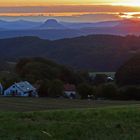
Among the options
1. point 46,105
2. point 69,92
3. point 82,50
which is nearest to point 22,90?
point 69,92

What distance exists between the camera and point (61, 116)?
423 inches

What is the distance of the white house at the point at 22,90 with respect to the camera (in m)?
53.6

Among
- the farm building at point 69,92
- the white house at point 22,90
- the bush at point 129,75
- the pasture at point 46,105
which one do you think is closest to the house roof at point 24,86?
the white house at point 22,90

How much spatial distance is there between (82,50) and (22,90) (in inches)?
3121

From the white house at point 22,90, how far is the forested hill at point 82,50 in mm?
51885

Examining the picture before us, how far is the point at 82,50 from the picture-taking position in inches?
5290

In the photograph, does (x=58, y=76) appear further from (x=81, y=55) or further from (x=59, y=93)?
(x=81, y=55)

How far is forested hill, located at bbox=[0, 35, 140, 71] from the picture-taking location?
11444 cm

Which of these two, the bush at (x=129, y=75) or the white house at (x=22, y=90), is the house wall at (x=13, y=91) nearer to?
the white house at (x=22, y=90)

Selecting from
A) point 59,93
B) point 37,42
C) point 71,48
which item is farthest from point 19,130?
point 37,42

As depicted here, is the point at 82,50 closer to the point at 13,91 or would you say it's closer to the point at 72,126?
the point at 13,91

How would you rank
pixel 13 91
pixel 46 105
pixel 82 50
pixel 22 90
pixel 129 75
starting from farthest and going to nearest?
1. pixel 82 50
2. pixel 129 75
3. pixel 13 91
4. pixel 22 90
5. pixel 46 105

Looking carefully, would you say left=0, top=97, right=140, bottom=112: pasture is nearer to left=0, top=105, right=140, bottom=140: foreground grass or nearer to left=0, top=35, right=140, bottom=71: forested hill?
left=0, top=105, right=140, bottom=140: foreground grass

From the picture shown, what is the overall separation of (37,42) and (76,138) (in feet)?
476
